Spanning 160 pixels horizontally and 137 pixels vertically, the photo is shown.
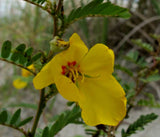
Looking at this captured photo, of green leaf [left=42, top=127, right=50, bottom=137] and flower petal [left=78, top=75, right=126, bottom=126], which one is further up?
flower petal [left=78, top=75, right=126, bottom=126]

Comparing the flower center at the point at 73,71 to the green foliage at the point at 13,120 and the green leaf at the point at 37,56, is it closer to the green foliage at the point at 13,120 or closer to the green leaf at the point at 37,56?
the green leaf at the point at 37,56

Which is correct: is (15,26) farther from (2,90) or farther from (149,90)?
(149,90)

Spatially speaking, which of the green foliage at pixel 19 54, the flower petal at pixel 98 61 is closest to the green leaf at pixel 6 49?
the green foliage at pixel 19 54

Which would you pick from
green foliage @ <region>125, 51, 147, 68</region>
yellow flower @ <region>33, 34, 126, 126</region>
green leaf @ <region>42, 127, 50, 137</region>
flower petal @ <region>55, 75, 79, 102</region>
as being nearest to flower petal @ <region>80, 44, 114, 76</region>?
yellow flower @ <region>33, 34, 126, 126</region>

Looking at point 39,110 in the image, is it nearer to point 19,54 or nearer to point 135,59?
point 19,54

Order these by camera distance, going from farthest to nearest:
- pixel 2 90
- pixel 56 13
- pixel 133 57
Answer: pixel 2 90, pixel 133 57, pixel 56 13

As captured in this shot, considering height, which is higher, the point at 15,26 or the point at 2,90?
the point at 15,26

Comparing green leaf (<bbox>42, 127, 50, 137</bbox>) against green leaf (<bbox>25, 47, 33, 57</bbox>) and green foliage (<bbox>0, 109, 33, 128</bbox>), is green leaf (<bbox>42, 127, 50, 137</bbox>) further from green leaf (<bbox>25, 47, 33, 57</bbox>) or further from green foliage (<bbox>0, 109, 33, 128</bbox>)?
green leaf (<bbox>25, 47, 33, 57</bbox>)

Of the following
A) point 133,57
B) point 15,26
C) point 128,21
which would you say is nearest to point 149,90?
point 128,21
